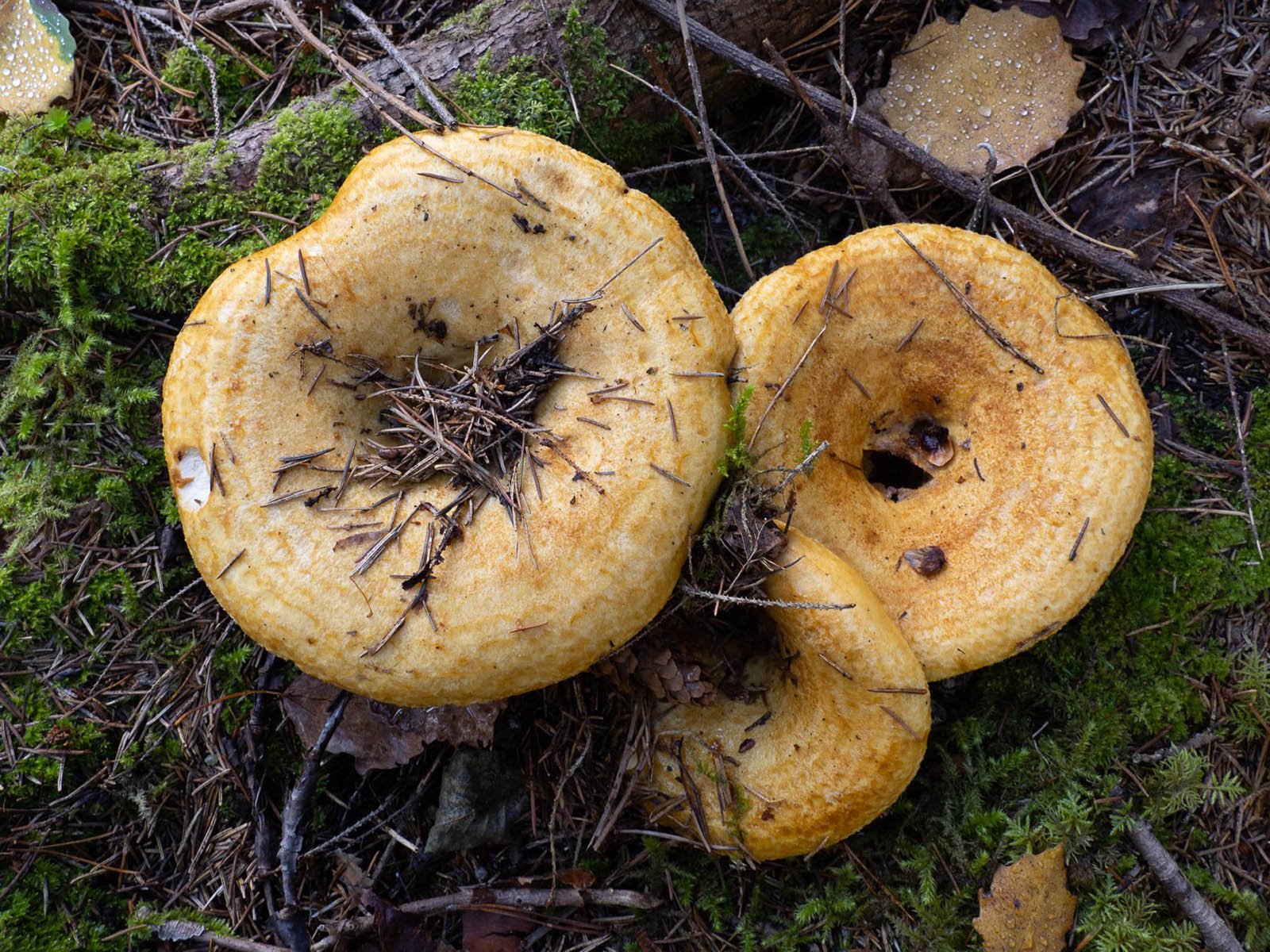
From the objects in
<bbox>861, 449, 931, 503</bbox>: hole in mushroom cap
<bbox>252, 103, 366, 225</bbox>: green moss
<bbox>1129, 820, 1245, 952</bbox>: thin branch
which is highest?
<bbox>252, 103, 366, 225</bbox>: green moss

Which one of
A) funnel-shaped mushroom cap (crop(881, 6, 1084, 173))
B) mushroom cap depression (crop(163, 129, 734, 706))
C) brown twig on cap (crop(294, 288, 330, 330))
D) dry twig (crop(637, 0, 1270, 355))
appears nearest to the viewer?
mushroom cap depression (crop(163, 129, 734, 706))

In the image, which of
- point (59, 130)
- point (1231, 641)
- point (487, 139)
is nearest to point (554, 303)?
point (487, 139)

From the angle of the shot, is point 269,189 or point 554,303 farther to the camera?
point 269,189

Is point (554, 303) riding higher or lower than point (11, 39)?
lower

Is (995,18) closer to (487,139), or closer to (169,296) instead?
(487,139)

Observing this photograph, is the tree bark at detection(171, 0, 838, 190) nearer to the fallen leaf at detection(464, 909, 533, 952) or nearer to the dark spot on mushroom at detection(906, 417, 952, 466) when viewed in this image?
the dark spot on mushroom at detection(906, 417, 952, 466)

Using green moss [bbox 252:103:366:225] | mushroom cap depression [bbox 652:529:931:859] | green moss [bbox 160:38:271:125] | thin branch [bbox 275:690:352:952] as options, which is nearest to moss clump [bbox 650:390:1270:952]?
mushroom cap depression [bbox 652:529:931:859]

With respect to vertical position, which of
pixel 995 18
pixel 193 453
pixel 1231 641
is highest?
pixel 995 18
